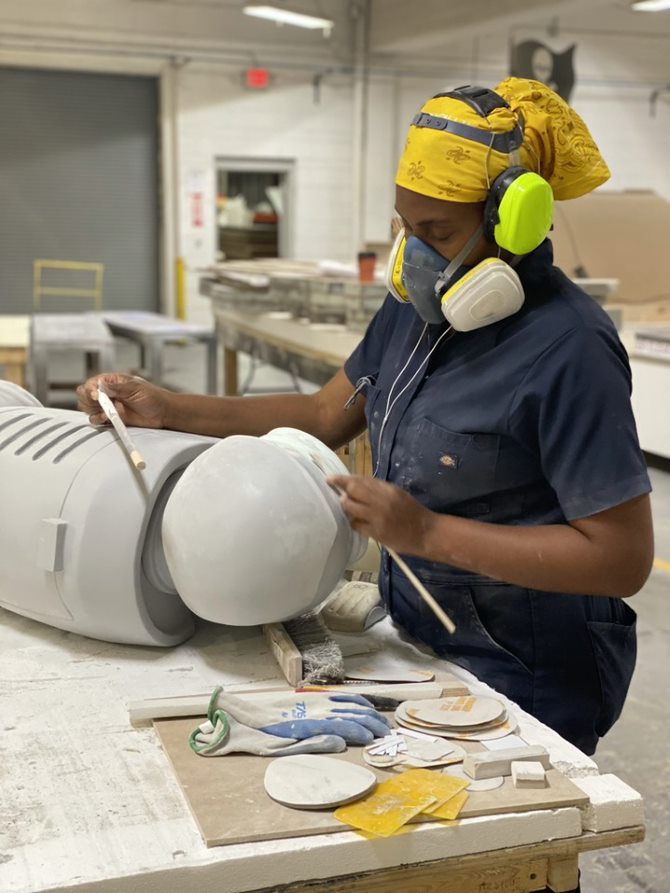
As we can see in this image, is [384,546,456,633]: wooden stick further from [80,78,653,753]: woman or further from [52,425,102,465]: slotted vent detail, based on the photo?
[52,425,102,465]: slotted vent detail

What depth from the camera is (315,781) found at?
1.13 metres

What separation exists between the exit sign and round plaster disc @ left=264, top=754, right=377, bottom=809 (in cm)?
1071

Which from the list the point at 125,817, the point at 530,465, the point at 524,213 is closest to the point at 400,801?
the point at 125,817

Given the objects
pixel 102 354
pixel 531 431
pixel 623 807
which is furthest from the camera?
pixel 102 354

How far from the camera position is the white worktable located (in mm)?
1011

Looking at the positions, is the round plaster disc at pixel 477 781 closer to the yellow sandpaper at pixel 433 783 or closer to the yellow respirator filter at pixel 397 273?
the yellow sandpaper at pixel 433 783

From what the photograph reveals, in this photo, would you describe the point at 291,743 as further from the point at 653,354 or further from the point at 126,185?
the point at 126,185

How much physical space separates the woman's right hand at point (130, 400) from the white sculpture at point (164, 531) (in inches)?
2.1

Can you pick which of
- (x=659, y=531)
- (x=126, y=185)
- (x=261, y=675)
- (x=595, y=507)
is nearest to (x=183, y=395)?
(x=261, y=675)

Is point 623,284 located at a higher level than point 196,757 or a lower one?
higher

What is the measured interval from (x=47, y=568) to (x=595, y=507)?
2.61 feet

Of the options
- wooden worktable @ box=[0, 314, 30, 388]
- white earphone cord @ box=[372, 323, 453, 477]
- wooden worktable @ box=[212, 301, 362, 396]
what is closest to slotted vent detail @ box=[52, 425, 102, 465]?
white earphone cord @ box=[372, 323, 453, 477]

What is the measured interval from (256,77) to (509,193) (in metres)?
10.4

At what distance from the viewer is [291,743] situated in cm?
121
